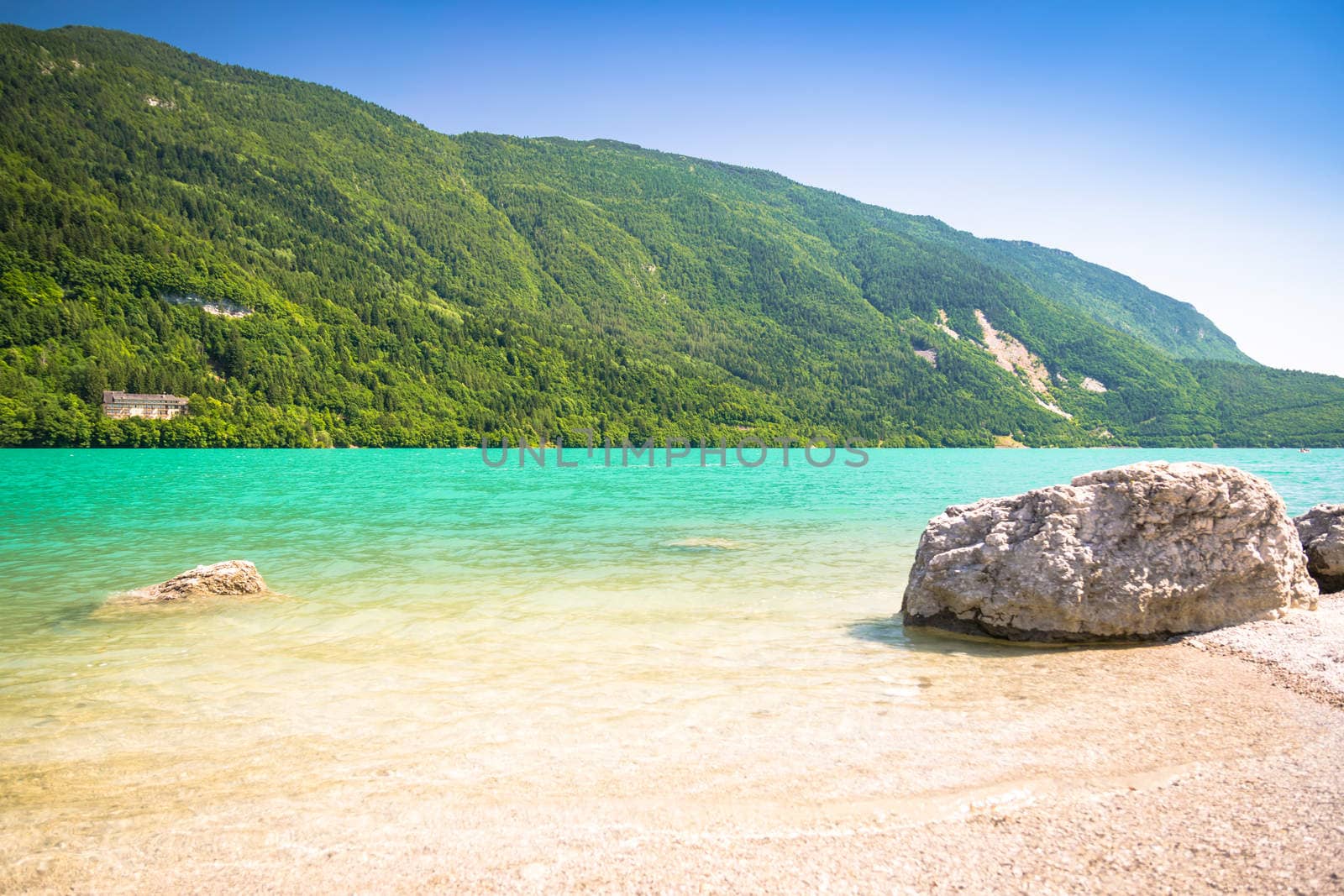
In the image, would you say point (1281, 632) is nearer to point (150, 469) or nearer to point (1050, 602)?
point (1050, 602)

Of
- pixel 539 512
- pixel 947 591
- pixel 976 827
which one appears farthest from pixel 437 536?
pixel 976 827

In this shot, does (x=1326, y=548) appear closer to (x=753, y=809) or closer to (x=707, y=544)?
(x=753, y=809)

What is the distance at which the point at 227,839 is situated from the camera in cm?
458

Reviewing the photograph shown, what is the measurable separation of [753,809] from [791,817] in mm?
271

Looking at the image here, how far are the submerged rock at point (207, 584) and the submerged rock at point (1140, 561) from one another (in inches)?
476

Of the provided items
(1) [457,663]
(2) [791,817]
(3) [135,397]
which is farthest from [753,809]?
(3) [135,397]

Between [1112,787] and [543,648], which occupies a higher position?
[1112,787]

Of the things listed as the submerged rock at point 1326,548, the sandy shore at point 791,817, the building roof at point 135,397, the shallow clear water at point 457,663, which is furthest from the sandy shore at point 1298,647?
the building roof at point 135,397

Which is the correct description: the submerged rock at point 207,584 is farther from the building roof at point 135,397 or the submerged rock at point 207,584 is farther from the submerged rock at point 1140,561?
the building roof at point 135,397

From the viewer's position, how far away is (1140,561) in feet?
31.9

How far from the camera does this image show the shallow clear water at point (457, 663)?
19.7ft

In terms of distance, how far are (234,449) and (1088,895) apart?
146289 mm

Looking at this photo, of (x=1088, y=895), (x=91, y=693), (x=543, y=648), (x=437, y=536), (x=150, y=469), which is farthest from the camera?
(x=150, y=469)

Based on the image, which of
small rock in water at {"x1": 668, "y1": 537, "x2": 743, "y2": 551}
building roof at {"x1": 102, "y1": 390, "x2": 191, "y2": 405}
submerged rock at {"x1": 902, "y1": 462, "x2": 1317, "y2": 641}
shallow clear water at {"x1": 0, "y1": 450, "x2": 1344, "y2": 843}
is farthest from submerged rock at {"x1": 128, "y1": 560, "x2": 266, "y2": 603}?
building roof at {"x1": 102, "y1": 390, "x2": 191, "y2": 405}
